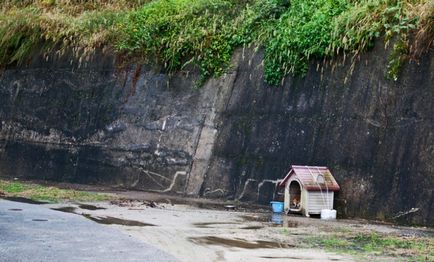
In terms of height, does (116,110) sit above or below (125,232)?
above

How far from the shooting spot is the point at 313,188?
11.0m

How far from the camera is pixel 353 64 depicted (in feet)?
38.9

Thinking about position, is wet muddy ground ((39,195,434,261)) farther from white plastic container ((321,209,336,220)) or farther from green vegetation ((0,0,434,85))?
green vegetation ((0,0,434,85))

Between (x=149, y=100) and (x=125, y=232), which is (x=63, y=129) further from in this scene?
(x=125, y=232)

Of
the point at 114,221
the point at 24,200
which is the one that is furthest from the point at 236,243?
the point at 24,200

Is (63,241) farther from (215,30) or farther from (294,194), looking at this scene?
(215,30)

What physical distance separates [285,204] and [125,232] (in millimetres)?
3986

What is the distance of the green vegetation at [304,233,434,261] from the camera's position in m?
7.24

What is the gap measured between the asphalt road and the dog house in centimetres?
372

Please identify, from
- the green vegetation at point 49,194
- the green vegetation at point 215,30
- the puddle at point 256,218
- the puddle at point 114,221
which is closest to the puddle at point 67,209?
the puddle at point 114,221

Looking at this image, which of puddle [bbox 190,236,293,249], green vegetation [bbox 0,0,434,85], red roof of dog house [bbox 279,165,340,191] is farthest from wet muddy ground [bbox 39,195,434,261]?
green vegetation [bbox 0,0,434,85]

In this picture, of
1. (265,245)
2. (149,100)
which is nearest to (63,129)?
(149,100)

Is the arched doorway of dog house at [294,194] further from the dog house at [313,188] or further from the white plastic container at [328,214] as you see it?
the white plastic container at [328,214]

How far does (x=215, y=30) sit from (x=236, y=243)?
8253mm
